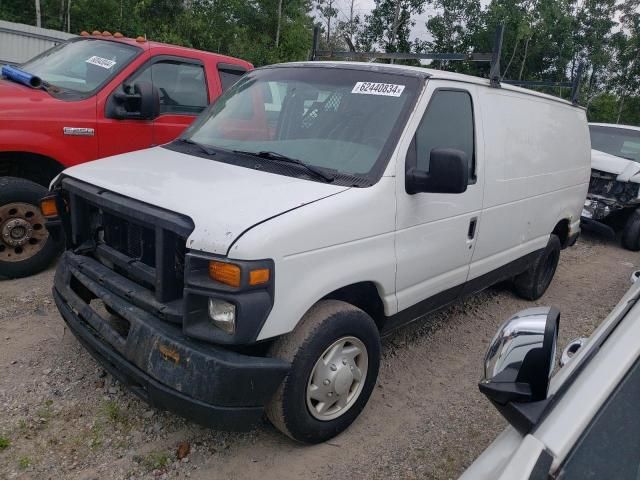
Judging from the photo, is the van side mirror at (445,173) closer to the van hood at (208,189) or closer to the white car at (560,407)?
the van hood at (208,189)

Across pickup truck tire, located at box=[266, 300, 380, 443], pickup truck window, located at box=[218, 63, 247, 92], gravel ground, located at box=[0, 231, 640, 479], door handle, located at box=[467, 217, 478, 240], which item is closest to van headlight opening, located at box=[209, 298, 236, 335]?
pickup truck tire, located at box=[266, 300, 380, 443]

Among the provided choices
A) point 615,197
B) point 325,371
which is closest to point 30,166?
point 325,371

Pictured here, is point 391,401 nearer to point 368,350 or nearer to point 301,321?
point 368,350

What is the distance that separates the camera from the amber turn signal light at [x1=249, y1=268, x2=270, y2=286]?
232 centimetres

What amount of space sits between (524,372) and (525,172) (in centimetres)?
318

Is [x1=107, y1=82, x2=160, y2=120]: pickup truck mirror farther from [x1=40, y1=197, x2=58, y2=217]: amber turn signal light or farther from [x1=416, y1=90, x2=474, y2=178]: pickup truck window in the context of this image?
[x1=416, y1=90, x2=474, y2=178]: pickup truck window

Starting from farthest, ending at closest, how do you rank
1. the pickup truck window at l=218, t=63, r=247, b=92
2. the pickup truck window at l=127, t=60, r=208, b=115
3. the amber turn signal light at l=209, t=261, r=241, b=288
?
the pickup truck window at l=218, t=63, r=247, b=92 < the pickup truck window at l=127, t=60, r=208, b=115 < the amber turn signal light at l=209, t=261, r=241, b=288

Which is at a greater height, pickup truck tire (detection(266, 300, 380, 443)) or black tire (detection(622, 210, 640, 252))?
pickup truck tire (detection(266, 300, 380, 443))

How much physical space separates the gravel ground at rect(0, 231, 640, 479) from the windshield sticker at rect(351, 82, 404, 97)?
1918mm

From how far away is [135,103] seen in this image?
16.1 ft

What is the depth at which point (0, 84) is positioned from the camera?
477 cm

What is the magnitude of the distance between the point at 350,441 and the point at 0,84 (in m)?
4.31

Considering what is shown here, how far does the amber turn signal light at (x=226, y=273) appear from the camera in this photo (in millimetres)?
2299

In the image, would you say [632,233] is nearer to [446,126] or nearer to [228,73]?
[446,126]
